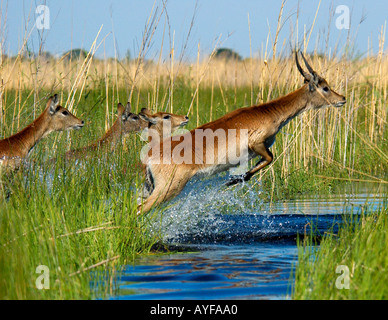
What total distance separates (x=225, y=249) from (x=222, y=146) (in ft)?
4.94

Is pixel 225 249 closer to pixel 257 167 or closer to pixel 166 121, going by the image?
pixel 257 167

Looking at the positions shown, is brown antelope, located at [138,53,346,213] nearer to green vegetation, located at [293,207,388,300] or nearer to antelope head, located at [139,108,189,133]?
antelope head, located at [139,108,189,133]

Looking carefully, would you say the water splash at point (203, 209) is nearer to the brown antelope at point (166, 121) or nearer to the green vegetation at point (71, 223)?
the green vegetation at point (71, 223)

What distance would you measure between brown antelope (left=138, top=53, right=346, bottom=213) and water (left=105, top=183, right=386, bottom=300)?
31 centimetres

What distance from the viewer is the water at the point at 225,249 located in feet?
11.9

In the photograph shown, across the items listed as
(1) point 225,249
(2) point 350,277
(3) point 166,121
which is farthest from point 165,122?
(2) point 350,277

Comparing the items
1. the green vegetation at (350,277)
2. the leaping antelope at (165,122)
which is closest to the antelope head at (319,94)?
the leaping antelope at (165,122)

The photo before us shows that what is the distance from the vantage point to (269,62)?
8086 millimetres

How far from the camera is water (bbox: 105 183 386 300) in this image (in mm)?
3613

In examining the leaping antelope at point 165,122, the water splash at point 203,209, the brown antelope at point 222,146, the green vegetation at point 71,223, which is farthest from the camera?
the leaping antelope at point 165,122

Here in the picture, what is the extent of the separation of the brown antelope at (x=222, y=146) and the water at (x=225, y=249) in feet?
1.03

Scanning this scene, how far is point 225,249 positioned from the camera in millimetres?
4973

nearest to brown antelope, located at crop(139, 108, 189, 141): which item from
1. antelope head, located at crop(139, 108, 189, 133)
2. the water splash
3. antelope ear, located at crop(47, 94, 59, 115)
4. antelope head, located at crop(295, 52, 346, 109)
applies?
antelope head, located at crop(139, 108, 189, 133)
